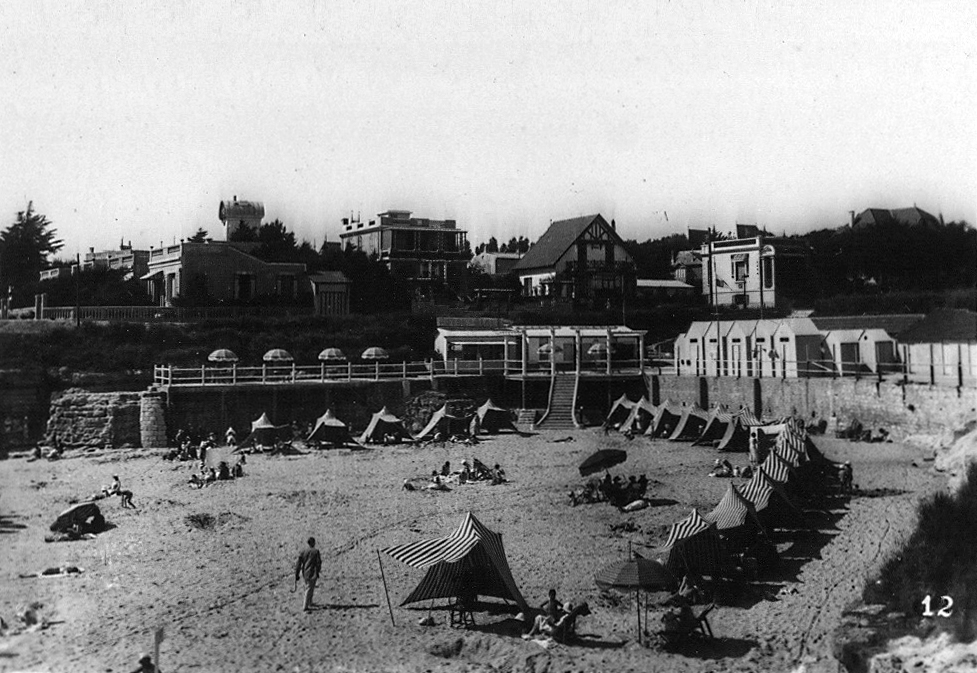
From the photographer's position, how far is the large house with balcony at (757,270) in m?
51.8

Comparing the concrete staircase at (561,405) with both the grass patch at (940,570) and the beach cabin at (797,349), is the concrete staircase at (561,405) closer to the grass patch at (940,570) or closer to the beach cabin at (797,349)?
the beach cabin at (797,349)

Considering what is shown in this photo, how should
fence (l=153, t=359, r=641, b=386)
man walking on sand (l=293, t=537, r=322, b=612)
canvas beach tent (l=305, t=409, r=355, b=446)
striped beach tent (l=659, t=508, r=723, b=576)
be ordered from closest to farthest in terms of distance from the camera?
man walking on sand (l=293, t=537, r=322, b=612) < striped beach tent (l=659, t=508, r=723, b=576) < canvas beach tent (l=305, t=409, r=355, b=446) < fence (l=153, t=359, r=641, b=386)

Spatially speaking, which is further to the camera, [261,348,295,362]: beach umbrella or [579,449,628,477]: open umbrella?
[261,348,295,362]: beach umbrella

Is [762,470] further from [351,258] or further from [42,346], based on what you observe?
[351,258]

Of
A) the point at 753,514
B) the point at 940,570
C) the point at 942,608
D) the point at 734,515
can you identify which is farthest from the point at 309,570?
the point at 940,570

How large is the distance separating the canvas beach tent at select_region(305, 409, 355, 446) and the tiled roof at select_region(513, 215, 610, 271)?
27.2m

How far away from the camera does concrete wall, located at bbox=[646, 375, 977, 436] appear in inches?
1025

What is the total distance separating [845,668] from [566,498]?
1086cm

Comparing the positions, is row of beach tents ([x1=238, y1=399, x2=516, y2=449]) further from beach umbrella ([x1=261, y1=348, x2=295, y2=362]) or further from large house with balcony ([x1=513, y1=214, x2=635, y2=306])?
large house with balcony ([x1=513, y1=214, x2=635, y2=306])

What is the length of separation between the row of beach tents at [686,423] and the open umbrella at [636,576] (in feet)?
51.2

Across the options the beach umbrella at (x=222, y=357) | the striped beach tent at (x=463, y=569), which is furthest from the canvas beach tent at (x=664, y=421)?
the striped beach tent at (x=463, y=569)

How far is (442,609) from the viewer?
13969 millimetres

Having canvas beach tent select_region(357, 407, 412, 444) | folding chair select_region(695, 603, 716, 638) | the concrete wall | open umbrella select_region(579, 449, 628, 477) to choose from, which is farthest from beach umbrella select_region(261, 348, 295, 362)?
folding chair select_region(695, 603, 716, 638)

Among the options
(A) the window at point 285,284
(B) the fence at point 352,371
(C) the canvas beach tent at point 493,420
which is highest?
(A) the window at point 285,284
